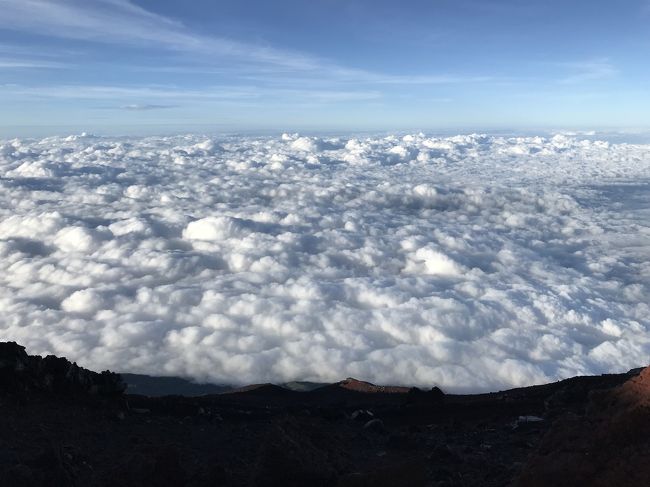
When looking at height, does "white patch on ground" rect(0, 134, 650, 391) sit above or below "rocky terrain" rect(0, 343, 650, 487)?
below

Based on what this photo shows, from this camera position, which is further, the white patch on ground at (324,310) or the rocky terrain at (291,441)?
the white patch on ground at (324,310)

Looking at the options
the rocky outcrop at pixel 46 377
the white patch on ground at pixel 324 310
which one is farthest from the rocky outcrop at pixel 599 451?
the white patch on ground at pixel 324 310

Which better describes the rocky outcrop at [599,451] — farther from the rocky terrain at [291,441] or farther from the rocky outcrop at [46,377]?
the rocky outcrop at [46,377]

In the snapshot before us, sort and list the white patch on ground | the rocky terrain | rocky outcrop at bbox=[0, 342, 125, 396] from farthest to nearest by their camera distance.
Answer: the white patch on ground, rocky outcrop at bbox=[0, 342, 125, 396], the rocky terrain

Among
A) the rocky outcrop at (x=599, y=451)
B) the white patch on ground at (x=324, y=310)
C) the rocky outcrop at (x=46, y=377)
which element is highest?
the rocky outcrop at (x=599, y=451)

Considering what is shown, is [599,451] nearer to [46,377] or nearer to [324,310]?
[46,377]

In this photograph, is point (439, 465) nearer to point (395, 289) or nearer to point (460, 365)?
point (460, 365)

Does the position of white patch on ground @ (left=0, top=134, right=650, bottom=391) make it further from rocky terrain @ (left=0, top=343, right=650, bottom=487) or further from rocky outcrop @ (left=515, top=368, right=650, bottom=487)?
rocky outcrop @ (left=515, top=368, right=650, bottom=487)

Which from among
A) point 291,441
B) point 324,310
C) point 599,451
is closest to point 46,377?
point 291,441

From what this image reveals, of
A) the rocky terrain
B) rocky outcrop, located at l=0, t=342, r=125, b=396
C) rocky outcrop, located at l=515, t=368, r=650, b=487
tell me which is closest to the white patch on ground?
the rocky terrain
